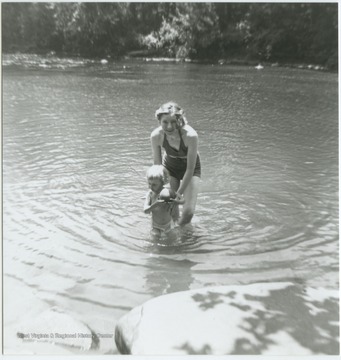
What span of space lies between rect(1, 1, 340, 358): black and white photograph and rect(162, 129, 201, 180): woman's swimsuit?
0.01 m

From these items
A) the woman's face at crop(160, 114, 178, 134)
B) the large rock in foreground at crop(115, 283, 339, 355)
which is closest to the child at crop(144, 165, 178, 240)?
the woman's face at crop(160, 114, 178, 134)

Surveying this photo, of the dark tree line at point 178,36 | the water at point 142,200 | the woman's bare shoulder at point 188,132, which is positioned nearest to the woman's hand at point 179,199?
the water at point 142,200

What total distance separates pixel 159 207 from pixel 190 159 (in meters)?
0.54

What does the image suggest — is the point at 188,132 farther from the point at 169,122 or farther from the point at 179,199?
the point at 179,199

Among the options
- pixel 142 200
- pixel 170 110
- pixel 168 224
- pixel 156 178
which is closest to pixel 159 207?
pixel 168 224

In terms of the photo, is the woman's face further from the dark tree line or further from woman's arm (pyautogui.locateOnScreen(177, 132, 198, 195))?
the dark tree line

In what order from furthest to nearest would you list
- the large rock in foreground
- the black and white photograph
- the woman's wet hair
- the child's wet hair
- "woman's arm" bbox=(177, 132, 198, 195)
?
"woman's arm" bbox=(177, 132, 198, 195) → the child's wet hair → the woman's wet hair → the black and white photograph → the large rock in foreground

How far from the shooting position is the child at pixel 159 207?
Result: 141 inches

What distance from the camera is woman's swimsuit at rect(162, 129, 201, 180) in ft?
12.5

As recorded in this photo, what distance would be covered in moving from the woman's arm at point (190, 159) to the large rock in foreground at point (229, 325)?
3.90ft

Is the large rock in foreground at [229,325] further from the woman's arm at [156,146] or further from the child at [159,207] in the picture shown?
the woman's arm at [156,146]

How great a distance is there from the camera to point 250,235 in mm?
4070

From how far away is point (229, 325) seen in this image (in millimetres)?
2590

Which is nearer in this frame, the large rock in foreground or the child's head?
the large rock in foreground
